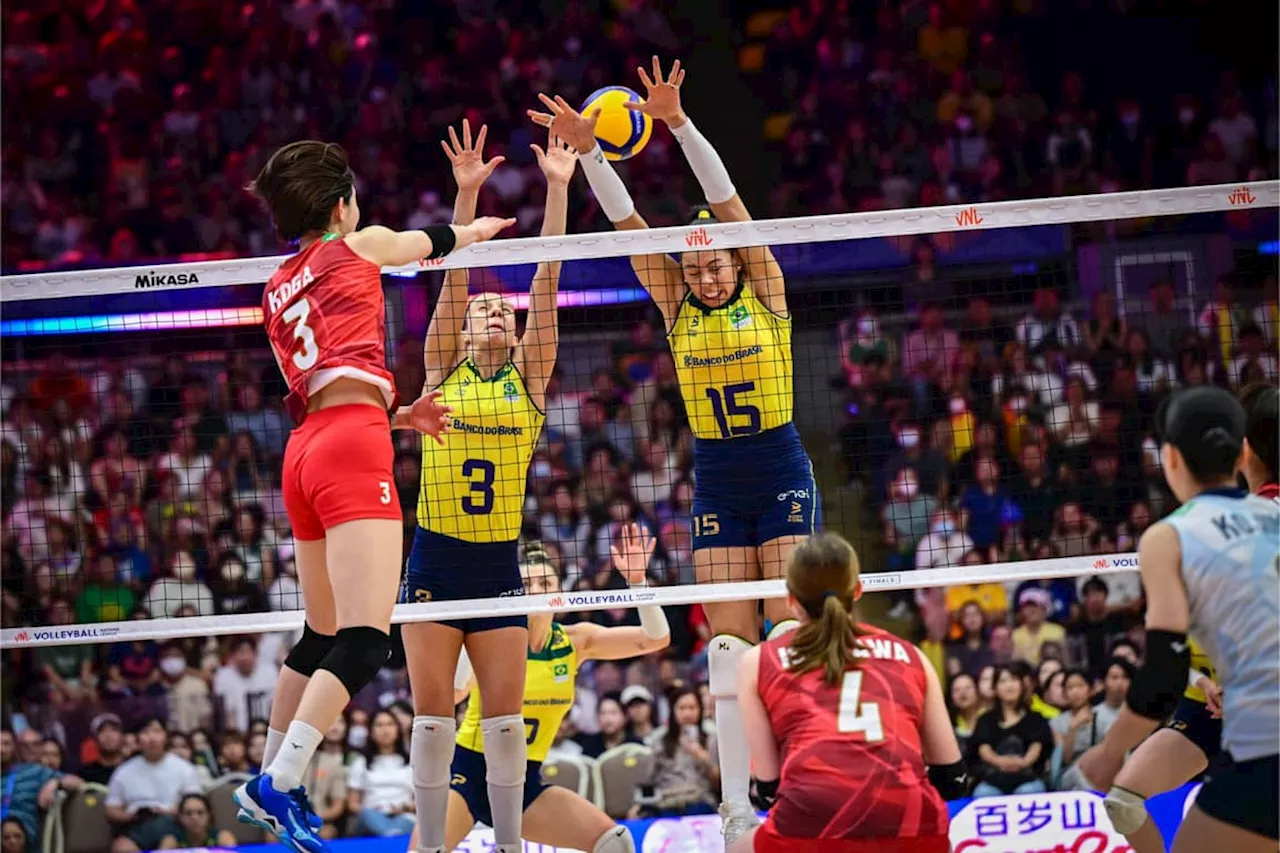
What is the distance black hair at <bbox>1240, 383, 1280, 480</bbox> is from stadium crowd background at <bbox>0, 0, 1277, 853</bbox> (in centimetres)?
433

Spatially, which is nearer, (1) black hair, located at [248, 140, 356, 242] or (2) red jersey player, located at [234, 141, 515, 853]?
(2) red jersey player, located at [234, 141, 515, 853]

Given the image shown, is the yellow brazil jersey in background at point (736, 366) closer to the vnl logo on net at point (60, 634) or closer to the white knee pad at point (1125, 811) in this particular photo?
the white knee pad at point (1125, 811)

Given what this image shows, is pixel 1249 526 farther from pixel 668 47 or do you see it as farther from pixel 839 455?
pixel 668 47

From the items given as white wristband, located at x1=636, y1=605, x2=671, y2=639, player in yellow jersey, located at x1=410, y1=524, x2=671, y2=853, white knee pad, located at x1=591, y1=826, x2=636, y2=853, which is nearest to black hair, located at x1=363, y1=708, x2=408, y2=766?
player in yellow jersey, located at x1=410, y1=524, x2=671, y2=853

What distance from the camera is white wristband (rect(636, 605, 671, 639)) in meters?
8.74

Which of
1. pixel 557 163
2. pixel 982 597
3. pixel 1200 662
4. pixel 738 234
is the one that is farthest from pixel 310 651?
pixel 982 597

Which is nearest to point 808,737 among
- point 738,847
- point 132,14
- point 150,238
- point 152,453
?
point 738,847

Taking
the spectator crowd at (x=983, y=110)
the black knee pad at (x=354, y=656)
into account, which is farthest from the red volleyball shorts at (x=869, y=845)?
the spectator crowd at (x=983, y=110)

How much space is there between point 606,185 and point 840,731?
350 cm

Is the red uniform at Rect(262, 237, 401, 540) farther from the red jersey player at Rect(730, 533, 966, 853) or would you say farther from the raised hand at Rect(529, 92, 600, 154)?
the raised hand at Rect(529, 92, 600, 154)

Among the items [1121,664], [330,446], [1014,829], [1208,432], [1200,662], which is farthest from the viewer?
[1121,664]

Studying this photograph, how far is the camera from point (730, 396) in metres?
7.61

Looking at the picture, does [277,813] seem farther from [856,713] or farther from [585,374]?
[585,374]

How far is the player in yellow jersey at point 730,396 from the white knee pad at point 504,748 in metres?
1.01
